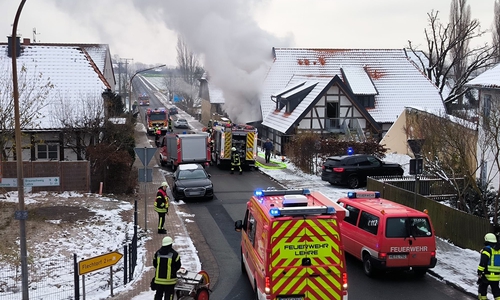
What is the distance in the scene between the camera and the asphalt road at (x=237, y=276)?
12203mm

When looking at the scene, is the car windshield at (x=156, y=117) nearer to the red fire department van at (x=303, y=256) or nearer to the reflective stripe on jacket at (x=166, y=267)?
the reflective stripe on jacket at (x=166, y=267)

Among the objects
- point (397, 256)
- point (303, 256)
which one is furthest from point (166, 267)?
point (397, 256)

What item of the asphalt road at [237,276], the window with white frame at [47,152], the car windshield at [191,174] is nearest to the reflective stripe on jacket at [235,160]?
the car windshield at [191,174]

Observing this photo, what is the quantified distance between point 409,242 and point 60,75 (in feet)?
81.1

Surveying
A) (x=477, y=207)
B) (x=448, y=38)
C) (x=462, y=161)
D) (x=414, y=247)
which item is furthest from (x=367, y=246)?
(x=448, y=38)

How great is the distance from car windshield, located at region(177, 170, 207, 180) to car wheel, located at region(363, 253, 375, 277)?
1144 centimetres

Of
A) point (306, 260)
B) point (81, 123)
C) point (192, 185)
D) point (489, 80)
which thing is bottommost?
point (192, 185)

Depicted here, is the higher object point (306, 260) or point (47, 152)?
point (47, 152)

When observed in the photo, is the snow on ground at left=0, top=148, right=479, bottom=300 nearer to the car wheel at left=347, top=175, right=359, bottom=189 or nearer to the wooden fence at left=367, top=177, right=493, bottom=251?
the wooden fence at left=367, top=177, right=493, bottom=251

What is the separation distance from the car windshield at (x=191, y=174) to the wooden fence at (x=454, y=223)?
827 cm

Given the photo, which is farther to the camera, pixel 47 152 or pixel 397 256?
pixel 47 152

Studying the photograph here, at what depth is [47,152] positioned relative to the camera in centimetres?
2944

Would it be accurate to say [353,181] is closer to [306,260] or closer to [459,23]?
[306,260]

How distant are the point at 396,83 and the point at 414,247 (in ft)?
116
